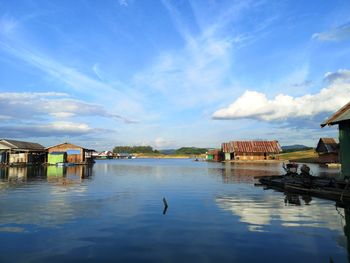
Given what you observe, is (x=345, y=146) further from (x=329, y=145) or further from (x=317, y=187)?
(x=329, y=145)

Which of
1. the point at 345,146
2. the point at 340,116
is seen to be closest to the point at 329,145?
the point at 345,146

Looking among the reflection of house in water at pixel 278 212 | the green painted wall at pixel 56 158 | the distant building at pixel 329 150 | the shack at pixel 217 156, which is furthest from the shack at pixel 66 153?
the reflection of house in water at pixel 278 212

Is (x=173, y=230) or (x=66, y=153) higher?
(x=66, y=153)

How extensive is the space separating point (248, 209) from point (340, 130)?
10419 mm

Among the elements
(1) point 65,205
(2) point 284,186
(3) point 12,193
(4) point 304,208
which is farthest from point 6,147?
(4) point 304,208

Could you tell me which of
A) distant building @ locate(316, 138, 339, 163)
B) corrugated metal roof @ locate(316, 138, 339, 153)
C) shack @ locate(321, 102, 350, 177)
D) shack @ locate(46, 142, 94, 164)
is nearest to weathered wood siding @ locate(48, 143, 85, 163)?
shack @ locate(46, 142, 94, 164)

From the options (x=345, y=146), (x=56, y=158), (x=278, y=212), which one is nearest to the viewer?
(x=278, y=212)

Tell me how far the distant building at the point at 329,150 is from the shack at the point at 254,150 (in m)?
23.1

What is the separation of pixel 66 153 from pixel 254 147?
56.3 metres

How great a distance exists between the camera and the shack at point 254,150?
327 ft

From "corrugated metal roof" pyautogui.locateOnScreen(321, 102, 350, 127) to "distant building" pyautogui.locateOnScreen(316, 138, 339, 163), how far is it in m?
48.9

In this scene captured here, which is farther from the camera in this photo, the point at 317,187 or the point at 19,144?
the point at 19,144

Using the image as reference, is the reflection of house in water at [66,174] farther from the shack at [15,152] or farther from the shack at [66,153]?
the shack at [15,152]

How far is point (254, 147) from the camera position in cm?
10062
